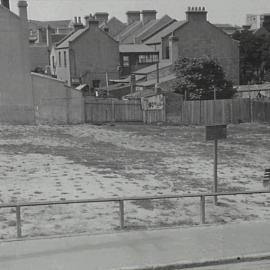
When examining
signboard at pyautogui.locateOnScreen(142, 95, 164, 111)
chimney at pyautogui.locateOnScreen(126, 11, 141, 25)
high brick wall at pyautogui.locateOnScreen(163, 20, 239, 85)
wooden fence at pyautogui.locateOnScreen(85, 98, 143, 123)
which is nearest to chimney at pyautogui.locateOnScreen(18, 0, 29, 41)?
wooden fence at pyautogui.locateOnScreen(85, 98, 143, 123)

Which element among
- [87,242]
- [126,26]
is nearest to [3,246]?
[87,242]

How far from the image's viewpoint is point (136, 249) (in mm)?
8789

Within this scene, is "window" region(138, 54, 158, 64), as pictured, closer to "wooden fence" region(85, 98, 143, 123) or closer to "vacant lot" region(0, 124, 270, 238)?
"wooden fence" region(85, 98, 143, 123)

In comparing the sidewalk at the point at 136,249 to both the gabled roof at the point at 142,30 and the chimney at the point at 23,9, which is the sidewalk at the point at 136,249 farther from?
the gabled roof at the point at 142,30

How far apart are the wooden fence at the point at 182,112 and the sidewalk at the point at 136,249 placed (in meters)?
25.9

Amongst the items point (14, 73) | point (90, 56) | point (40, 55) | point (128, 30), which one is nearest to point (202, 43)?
point (90, 56)

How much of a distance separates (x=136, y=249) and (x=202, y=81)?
33.4 meters

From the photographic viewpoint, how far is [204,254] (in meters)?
8.59

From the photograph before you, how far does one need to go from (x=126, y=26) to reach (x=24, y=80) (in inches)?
2099

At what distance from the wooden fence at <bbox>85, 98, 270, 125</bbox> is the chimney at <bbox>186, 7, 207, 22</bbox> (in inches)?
894

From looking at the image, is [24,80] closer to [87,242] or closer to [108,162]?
[108,162]

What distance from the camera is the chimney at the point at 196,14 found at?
186 feet

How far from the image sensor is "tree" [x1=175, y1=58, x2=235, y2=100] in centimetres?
4075

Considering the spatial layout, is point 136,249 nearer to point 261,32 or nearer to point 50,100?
point 50,100
